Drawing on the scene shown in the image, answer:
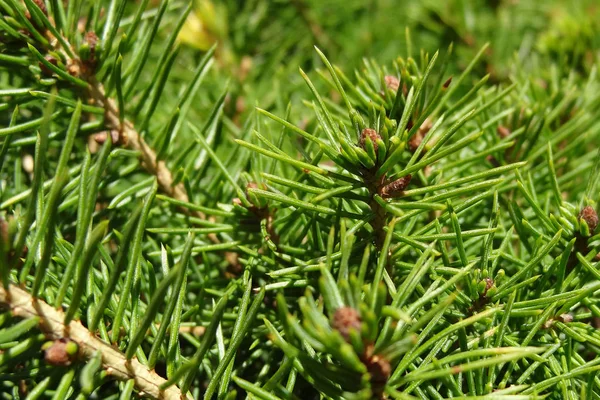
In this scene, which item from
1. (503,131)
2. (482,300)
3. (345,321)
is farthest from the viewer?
(503,131)

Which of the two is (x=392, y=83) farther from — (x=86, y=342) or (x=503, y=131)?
(x=86, y=342)

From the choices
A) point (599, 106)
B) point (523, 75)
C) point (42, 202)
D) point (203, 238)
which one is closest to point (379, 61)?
point (523, 75)

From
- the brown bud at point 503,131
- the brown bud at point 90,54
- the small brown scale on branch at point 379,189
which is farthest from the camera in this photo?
the brown bud at point 503,131

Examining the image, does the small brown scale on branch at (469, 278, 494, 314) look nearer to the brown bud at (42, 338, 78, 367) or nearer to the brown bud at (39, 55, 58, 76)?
the brown bud at (42, 338, 78, 367)

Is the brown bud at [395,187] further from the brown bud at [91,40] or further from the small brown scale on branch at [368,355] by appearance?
the brown bud at [91,40]

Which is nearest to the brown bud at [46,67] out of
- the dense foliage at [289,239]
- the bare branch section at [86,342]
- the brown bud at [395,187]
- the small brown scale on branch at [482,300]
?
the dense foliage at [289,239]

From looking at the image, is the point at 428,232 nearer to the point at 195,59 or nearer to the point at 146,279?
the point at 146,279

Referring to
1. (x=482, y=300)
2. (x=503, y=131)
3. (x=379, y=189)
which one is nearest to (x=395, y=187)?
(x=379, y=189)

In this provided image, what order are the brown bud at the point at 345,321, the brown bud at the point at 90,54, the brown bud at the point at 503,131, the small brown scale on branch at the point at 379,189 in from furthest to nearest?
the brown bud at the point at 503,131, the brown bud at the point at 90,54, the small brown scale on branch at the point at 379,189, the brown bud at the point at 345,321
